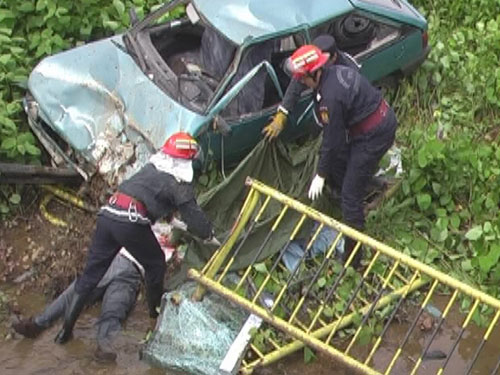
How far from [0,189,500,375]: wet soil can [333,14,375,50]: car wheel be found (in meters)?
2.54

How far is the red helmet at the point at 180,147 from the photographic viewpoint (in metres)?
7.04

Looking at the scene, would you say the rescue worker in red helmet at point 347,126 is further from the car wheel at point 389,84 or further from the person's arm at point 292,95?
the car wheel at point 389,84

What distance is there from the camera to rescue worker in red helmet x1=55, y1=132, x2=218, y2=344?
23.1ft

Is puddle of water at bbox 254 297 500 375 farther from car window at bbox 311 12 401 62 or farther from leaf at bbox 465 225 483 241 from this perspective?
car window at bbox 311 12 401 62

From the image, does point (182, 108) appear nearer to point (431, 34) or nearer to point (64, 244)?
point (64, 244)

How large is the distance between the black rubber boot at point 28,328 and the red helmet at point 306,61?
269cm

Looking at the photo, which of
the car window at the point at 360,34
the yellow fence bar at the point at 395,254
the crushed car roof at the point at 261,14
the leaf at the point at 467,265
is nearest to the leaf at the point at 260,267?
the yellow fence bar at the point at 395,254

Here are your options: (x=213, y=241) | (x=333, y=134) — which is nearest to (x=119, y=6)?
(x=213, y=241)

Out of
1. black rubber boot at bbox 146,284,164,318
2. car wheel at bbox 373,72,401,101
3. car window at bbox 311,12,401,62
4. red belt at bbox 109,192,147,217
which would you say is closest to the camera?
red belt at bbox 109,192,147,217

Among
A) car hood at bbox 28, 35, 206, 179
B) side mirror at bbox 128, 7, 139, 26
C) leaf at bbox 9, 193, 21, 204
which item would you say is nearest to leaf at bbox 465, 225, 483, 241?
car hood at bbox 28, 35, 206, 179

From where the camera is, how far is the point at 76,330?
7.59 m

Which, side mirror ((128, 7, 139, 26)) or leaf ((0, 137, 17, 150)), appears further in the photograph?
side mirror ((128, 7, 139, 26))

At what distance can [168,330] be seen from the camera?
284 inches

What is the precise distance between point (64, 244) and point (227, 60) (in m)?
2.03
